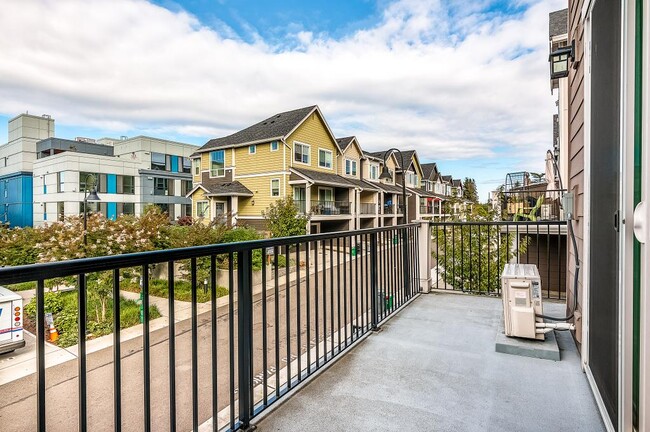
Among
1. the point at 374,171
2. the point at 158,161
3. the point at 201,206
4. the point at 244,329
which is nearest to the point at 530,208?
the point at 244,329

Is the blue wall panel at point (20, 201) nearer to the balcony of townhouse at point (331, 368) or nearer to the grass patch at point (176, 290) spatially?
the grass patch at point (176, 290)

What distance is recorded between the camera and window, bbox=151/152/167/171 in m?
26.2

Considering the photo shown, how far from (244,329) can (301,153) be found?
53.7 ft

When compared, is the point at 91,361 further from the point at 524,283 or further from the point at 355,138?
the point at 355,138

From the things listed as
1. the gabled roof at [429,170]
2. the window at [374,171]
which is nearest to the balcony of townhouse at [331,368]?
the window at [374,171]

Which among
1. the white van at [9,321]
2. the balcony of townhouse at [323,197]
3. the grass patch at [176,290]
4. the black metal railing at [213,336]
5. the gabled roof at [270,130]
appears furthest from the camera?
the gabled roof at [270,130]

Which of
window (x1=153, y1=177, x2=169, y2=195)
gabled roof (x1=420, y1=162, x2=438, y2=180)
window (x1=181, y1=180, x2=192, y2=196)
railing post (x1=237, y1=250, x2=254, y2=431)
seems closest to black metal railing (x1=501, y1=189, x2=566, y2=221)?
railing post (x1=237, y1=250, x2=254, y2=431)

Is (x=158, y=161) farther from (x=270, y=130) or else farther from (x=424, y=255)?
(x=424, y=255)

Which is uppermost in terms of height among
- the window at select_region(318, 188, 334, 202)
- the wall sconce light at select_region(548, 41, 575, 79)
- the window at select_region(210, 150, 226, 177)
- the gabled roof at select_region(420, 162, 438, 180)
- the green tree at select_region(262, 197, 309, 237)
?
the gabled roof at select_region(420, 162, 438, 180)

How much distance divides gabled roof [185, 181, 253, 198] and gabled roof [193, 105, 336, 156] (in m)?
2.19

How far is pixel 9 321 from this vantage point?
129 inches

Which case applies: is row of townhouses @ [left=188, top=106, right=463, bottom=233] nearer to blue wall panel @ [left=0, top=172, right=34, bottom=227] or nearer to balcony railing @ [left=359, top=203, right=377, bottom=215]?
balcony railing @ [left=359, top=203, right=377, bottom=215]

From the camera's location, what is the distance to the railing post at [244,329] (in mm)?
1565

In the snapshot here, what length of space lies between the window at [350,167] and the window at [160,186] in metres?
14.9
